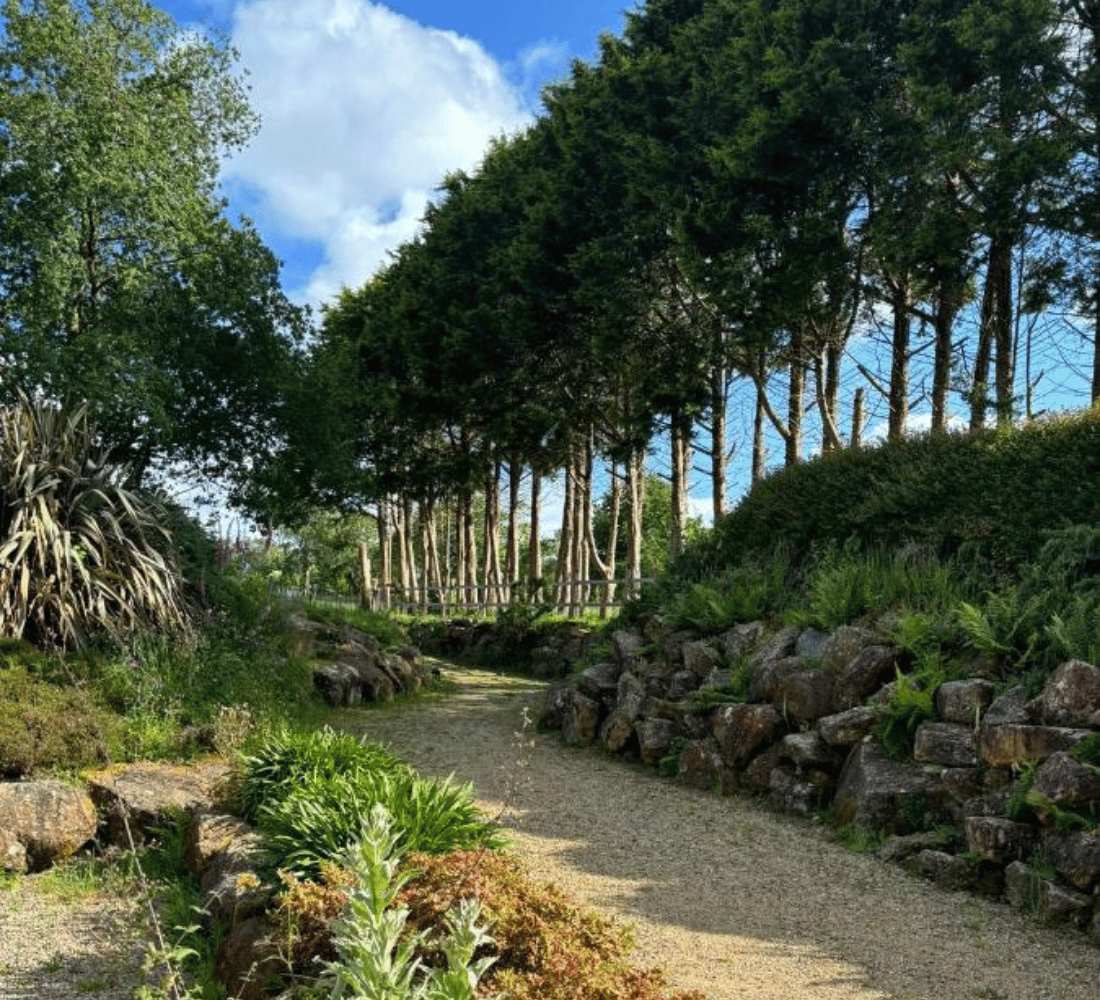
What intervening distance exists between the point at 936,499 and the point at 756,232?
245 inches

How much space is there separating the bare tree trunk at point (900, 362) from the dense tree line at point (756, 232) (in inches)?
1.5

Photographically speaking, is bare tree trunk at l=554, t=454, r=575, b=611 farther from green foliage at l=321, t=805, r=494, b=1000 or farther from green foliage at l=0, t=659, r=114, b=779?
green foliage at l=321, t=805, r=494, b=1000

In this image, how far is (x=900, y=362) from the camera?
1554cm

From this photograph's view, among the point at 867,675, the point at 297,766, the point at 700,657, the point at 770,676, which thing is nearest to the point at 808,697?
the point at 867,675

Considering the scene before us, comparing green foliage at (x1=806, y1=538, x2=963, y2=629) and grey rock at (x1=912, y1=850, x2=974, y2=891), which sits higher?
green foliage at (x1=806, y1=538, x2=963, y2=629)

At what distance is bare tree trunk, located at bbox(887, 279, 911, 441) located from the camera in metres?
15.3

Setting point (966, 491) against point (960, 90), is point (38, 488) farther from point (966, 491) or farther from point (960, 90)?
point (960, 90)

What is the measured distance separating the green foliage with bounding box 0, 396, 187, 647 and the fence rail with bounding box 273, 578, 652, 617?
3.76 m

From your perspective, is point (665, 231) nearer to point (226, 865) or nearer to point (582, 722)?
point (582, 722)

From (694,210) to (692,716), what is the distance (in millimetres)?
9973

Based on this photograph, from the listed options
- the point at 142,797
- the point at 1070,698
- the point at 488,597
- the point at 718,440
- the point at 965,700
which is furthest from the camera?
the point at 488,597

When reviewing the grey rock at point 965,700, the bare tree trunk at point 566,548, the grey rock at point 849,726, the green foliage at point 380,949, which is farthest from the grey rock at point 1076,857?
the bare tree trunk at point 566,548

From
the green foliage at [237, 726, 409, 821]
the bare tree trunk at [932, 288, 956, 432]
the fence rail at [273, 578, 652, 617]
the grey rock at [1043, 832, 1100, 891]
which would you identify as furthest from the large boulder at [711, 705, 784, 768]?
the bare tree trunk at [932, 288, 956, 432]

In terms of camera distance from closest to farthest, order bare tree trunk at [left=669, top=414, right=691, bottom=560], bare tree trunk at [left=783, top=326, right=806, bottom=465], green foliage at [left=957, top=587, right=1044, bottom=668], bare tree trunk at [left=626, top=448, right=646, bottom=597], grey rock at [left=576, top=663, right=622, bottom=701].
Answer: green foliage at [left=957, top=587, right=1044, bottom=668] < grey rock at [left=576, top=663, right=622, bottom=701] < bare tree trunk at [left=783, top=326, right=806, bottom=465] < bare tree trunk at [left=669, top=414, right=691, bottom=560] < bare tree trunk at [left=626, top=448, right=646, bottom=597]
